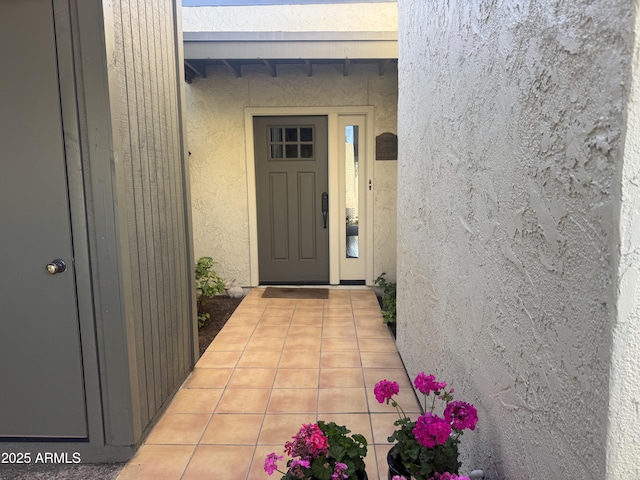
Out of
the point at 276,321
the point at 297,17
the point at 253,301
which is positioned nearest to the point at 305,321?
the point at 276,321

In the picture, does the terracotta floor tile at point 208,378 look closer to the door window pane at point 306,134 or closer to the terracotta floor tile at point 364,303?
the terracotta floor tile at point 364,303

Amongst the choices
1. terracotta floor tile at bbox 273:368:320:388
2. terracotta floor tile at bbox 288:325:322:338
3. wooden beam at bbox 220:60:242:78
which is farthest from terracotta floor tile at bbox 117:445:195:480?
wooden beam at bbox 220:60:242:78

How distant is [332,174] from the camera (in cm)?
526

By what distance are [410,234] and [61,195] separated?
1960 mm

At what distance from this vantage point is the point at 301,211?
537cm

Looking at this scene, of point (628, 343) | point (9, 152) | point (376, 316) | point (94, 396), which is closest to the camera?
point (628, 343)

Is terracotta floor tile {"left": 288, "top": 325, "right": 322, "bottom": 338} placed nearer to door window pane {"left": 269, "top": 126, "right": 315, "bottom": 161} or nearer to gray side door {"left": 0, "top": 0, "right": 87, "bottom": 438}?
gray side door {"left": 0, "top": 0, "right": 87, "bottom": 438}

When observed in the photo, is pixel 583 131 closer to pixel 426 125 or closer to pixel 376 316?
pixel 426 125

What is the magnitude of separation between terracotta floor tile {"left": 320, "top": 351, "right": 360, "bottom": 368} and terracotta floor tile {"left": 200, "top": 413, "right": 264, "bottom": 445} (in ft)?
2.64

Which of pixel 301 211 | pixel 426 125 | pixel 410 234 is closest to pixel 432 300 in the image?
pixel 410 234

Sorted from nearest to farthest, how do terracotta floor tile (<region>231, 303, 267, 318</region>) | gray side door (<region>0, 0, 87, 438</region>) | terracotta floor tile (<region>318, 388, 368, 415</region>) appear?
gray side door (<region>0, 0, 87, 438</region>) → terracotta floor tile (<region>318, 388, 368, 415</region>) → terracotta floor tile (<region>231, 303, 267, 318</region>)

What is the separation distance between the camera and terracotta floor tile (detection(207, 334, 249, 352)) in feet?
11.3

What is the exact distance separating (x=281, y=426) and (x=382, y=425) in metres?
0.54

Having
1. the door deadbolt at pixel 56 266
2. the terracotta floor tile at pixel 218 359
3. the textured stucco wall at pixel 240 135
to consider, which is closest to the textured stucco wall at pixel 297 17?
the textured stucco wall at pixel 240 135
